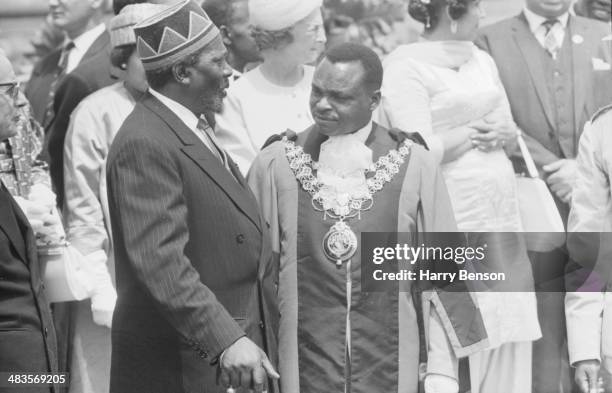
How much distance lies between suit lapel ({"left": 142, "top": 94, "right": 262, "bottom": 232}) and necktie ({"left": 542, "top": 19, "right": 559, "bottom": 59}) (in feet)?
8.31

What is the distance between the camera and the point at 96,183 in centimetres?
577

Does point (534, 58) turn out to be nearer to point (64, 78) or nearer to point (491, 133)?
point (491, 133)

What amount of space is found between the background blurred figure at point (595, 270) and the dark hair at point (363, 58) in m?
0.89

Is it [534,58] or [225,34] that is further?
[225,34]

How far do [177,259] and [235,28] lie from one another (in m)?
2.61

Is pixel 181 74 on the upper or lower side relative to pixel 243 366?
upper

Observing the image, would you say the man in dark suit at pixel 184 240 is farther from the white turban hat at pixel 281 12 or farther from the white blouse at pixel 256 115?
the white turban hat at pixel 281 12

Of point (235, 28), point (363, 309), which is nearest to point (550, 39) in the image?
point (235, 28)

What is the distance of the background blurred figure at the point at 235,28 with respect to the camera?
6.49m

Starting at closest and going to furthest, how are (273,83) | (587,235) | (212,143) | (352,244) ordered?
1. (212,143)
2. (352,244)
3. (587,235)
4. (273,83)

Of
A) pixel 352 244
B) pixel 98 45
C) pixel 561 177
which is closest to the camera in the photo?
pixel 352 244

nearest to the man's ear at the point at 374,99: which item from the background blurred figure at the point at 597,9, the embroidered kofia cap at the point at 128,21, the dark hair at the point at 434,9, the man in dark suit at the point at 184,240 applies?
the man in dark suit at the point at 184,240

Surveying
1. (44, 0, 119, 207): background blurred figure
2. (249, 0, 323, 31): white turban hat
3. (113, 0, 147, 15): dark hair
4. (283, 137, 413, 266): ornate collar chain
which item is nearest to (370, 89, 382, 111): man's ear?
(283, 137, 413, 266): ornate collar chain

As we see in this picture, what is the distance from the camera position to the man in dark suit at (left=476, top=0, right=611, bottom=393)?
20.3 feet
